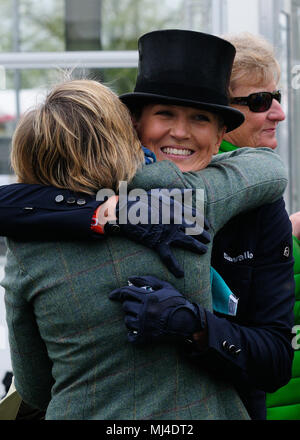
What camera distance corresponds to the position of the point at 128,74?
12.1ft

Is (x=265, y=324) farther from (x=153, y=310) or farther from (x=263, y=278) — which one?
(x=153, y=310)

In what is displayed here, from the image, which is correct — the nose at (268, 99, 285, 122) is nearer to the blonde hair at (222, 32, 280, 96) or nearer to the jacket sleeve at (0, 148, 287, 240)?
the blonde hair at (222, 32, 280, 96)

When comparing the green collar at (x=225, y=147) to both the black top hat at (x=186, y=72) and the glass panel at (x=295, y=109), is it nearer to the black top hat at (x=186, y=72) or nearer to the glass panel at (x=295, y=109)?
the black top hat at (x=186, y=72)

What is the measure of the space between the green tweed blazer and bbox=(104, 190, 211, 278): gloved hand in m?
0.02

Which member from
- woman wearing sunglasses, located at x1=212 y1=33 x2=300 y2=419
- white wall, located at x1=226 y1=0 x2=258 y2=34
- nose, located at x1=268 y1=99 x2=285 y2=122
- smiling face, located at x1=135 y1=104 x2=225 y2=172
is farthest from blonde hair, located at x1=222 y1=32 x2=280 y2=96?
white wall, located at x1=226 y1=0 x2=258 y2=34

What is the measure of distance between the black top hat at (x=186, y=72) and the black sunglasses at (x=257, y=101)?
1.10 feet

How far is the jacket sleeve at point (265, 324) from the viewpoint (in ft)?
4.67

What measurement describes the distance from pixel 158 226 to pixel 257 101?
2.94 ft

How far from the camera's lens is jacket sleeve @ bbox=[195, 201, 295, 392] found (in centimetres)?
142

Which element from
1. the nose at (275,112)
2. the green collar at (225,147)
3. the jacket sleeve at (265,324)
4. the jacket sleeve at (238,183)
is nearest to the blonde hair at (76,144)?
the jacket sleeve at (238,183)

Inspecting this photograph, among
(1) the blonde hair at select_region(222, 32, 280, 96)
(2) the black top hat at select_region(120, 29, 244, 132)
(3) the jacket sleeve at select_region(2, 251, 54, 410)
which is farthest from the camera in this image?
(1) the blonde hair at select_region(222, 32, 280, 96)

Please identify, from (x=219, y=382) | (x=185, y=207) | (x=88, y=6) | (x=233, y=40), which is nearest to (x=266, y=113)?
(x=233, y=40)

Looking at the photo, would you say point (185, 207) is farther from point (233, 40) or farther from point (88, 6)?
point (88, 6)

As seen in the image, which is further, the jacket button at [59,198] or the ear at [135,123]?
the ear at [135,123]
